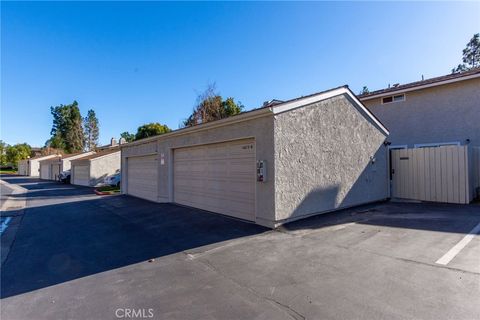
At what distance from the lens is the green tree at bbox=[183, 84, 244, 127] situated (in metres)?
27.0

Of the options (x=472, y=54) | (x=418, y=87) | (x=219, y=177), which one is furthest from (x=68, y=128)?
(x=472, y=54)

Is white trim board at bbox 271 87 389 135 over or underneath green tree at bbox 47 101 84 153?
underneath

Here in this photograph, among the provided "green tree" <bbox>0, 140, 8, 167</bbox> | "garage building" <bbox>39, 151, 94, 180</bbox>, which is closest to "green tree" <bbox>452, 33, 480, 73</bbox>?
"garage building" <bbox>39, 151, 94, 180</bbox>

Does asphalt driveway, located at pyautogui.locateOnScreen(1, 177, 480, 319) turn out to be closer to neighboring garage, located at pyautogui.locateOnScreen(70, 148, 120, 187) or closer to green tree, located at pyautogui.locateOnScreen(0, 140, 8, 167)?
neighboring garage, located at pyautogui.locateOnScreen(70, 148, 120, 187)

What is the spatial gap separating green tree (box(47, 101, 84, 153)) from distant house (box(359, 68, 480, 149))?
205 feet

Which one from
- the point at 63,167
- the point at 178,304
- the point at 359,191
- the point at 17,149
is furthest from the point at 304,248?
the point at 17,149

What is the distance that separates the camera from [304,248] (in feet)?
16.9

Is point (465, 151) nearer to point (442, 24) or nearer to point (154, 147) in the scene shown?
point (442, 24)

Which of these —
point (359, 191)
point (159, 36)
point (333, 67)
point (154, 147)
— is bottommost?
point (359, 191)

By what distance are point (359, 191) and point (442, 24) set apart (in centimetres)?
724

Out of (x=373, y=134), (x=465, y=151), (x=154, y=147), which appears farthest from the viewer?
(x=154, y=147)

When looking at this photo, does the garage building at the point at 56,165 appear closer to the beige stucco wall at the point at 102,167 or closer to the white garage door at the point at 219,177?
the beige stucco wall at the point at 102,167

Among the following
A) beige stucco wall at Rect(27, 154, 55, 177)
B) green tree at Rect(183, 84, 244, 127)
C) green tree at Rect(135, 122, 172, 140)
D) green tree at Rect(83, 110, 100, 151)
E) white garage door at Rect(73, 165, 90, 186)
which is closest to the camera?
white garage door at Rect(73, 165, 90, 186)

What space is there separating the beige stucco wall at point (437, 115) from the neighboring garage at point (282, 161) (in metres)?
4.15
